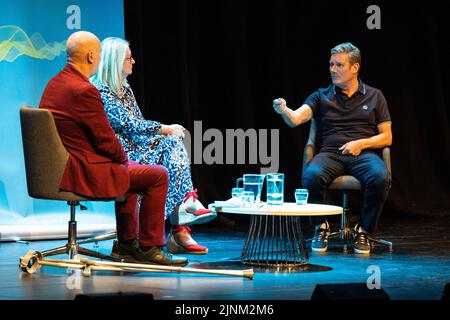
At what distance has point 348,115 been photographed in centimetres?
551

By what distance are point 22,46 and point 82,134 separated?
1.98 m

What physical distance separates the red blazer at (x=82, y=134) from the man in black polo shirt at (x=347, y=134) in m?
1.55

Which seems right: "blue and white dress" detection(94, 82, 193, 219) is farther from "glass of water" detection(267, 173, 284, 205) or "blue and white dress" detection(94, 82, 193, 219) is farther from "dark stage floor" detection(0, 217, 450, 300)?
"glass of water" detection(267, 173, 284, 205)

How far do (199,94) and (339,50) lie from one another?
5.17 ft

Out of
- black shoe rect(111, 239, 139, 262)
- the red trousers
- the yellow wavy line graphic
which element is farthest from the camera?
the yellow wavy line graphic

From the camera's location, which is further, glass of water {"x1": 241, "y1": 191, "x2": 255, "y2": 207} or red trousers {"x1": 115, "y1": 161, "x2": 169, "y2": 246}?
glass of water {"x1": 241, "y1": 191, "x2": 255, "y2": 207}

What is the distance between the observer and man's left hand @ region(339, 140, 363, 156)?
17.6 ft

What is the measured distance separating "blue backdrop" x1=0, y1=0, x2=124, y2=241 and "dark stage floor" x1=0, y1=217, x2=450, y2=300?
14.1 inches

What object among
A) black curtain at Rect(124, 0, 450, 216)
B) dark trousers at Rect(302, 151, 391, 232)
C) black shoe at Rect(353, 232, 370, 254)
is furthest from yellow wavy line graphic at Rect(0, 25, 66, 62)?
black shoe at Rect(353, 232, 370, 254)

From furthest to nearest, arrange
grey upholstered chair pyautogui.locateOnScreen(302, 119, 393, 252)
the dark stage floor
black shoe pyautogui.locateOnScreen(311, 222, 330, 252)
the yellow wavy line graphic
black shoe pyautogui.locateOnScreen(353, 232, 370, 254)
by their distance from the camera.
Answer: the yellow wavy line graphic, grey upholstered chair pyautogui.locateOnScreen(302, 119, 393, 252), black shoe pyautogui.locateOnScreen(311, 222, 330, 252), black shoe pyautogui.locateOnScreen(353, 232, 370, 254), the dark stage floor

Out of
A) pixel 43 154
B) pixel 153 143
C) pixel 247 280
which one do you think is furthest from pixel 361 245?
pixel 43 154

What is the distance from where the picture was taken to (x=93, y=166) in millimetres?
4129

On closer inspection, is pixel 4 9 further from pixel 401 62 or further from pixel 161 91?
pixel 401 62
